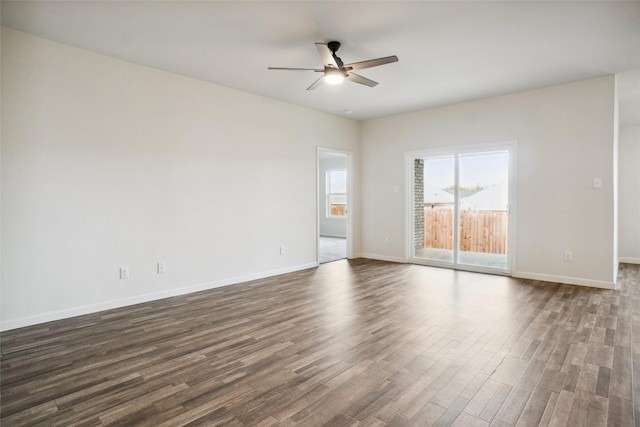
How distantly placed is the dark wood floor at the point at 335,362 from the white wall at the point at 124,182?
1.27ft

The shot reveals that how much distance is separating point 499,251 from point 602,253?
1302mm

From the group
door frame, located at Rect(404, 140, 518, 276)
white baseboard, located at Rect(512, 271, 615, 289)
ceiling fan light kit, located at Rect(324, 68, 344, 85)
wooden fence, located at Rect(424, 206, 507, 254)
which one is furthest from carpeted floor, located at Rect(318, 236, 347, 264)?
ceiling fan light kit, located at Rect(324, 68, 344, 85)

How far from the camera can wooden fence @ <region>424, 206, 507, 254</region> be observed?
539 centimetres

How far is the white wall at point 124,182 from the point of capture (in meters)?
3.15

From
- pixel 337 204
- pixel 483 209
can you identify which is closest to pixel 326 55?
pixel 483 209

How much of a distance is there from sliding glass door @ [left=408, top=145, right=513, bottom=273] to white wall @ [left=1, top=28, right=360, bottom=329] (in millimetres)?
2657

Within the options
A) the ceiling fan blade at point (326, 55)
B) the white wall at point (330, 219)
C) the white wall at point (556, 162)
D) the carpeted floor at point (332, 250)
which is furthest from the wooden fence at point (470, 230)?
the white wall at point (330, 219)

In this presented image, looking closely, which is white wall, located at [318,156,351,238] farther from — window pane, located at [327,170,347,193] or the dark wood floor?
the dark wood floor

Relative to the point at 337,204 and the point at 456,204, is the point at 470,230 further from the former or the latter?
the point at 337,204

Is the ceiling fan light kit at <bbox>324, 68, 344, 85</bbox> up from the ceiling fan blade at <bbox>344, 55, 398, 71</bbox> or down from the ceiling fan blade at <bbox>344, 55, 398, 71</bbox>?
down

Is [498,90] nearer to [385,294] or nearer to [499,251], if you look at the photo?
[499,251]

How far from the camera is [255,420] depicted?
1.82 meters

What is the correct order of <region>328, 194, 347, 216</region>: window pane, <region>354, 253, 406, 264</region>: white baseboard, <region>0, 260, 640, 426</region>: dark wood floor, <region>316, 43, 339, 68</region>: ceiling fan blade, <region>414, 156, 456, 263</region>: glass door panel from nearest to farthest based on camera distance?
<region>0, 260, 640, 426</region>: dark wood floor → <region>316, 43, 339, 68</region>: ceiling fan blade → <region>414, 156, 456, 263</region>: glass door panel → <region>354, 253, 406, 264</region>: white baseboard → <region>328, 194, 347, 216</region>: window pane

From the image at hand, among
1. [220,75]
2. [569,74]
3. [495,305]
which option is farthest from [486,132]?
[220,75]
